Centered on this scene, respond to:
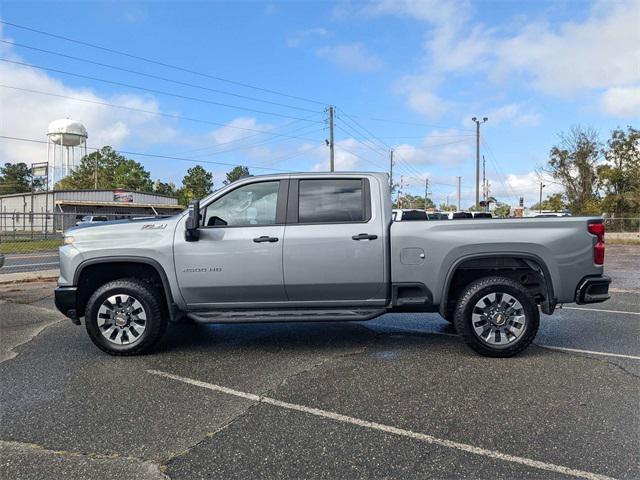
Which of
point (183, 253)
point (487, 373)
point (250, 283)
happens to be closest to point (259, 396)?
point (250, 283)

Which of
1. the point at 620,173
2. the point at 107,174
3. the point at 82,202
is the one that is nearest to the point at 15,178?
the point at 107,174

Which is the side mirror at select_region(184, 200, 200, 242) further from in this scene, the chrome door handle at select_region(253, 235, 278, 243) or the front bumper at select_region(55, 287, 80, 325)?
the front bumper at select_region(55, 287, 80, 325)

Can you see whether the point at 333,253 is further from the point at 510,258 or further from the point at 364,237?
the point at 510,258

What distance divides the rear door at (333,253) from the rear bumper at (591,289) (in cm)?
208

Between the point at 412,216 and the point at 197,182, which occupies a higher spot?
the point at 197,182

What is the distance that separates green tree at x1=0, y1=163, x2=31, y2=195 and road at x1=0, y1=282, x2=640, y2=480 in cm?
11905

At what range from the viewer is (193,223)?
4980 millimetres

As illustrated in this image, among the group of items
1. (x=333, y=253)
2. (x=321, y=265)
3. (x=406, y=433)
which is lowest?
(x=406, y=433)

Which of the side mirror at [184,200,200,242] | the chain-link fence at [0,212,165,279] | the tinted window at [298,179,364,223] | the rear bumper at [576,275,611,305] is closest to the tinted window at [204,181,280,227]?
the side mirror at [184,200,200,242]

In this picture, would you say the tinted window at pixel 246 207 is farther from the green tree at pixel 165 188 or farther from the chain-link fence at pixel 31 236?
the green tree at pixel 165 188

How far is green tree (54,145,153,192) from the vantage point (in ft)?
255

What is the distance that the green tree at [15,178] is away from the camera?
105312 mm

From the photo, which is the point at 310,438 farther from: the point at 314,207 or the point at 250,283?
the point at 314,207

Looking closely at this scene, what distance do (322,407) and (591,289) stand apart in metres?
3.22
